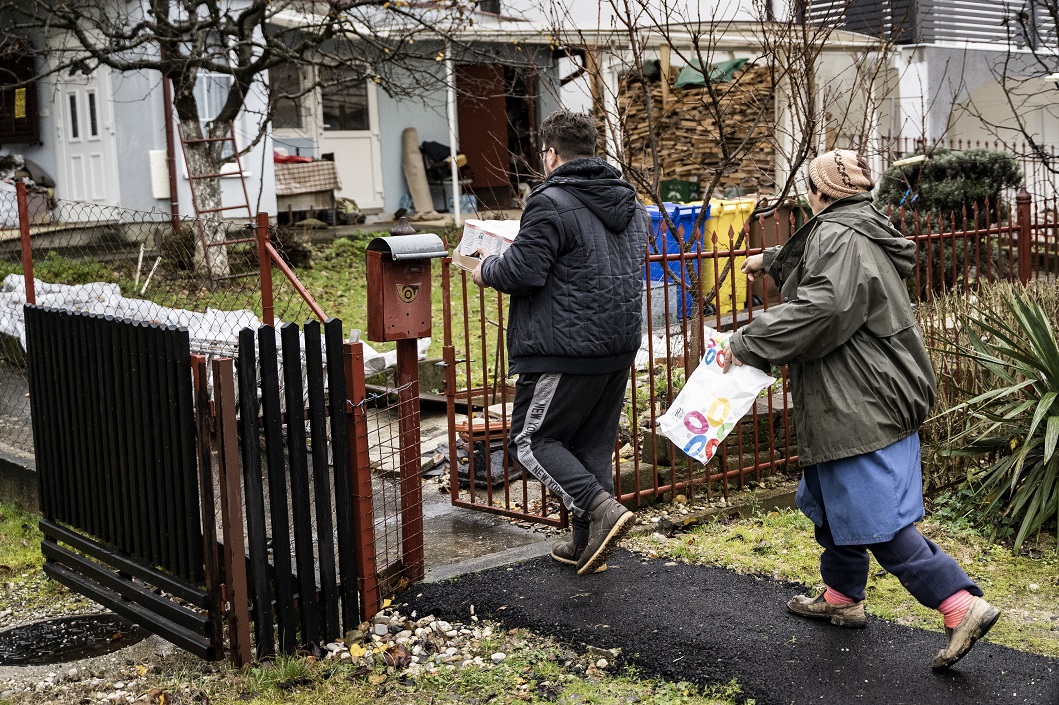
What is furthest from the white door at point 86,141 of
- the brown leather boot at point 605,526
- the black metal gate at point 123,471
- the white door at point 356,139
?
the brown leather boot at point 605,526

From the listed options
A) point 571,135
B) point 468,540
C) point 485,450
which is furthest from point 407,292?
point 485,450

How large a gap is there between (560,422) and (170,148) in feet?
36.5

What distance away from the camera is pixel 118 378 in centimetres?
445

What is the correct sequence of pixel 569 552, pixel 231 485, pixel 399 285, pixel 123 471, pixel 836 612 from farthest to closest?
pixel 569 552 < pixel 399 285 < pixel 123 471 < pixel 836 612 < pixel 231 485

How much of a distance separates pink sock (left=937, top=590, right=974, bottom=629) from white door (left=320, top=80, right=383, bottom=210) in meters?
15.6

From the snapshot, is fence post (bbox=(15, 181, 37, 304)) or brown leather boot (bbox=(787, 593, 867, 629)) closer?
brown leather boot (bbox=(787, 593, 867, 629))

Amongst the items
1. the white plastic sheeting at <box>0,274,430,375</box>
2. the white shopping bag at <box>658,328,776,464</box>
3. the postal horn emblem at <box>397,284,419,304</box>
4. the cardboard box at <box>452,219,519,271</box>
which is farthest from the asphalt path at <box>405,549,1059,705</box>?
the white plastic sheeting at <box>0,274,430,375</box>

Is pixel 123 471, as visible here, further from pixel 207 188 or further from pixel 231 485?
pixel 207 188

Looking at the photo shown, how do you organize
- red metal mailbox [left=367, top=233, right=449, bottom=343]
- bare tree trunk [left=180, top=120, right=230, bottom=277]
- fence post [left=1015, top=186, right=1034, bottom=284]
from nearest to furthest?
red metal mailbox [left=367, top=233, right=449, bottom=343]
fence post [left=1015, top=186, right=1034, bottom=284]
bare tree trunk [left=180, top=120, right=230, bottom=277]

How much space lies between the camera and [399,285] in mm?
4703

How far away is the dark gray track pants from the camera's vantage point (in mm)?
4414

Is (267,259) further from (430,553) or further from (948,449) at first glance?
(948,449)

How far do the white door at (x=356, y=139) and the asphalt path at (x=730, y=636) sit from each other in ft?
47.3

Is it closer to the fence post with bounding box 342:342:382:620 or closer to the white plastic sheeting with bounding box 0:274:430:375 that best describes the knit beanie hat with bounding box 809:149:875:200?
the fence post with bounding box 342:342:382:620
